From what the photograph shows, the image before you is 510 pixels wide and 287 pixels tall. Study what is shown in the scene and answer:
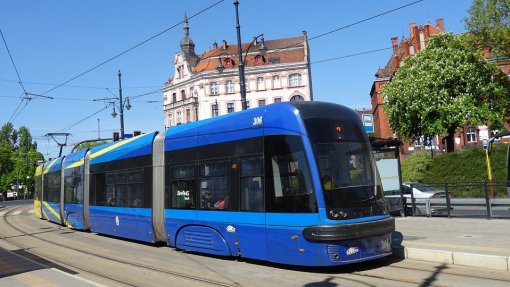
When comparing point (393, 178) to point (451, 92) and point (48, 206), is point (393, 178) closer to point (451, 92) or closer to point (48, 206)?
point (48, 206)

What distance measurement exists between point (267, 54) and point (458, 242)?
3059 inches

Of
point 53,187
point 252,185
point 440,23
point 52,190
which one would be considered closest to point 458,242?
point 252,185

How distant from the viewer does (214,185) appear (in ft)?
36.8

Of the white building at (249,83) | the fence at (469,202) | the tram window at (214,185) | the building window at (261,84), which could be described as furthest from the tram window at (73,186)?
the building window at (261,84)

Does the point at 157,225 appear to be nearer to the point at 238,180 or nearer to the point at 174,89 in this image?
the point at 238,180

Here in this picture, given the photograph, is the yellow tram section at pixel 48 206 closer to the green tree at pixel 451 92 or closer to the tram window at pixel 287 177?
the tram window at pixel 287 177

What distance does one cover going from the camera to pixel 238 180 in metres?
10.5

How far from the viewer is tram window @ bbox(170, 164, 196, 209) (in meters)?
12.0

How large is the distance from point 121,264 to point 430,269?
687 centimetres

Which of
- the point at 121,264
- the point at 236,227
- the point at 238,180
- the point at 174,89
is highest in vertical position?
the point at 174,89

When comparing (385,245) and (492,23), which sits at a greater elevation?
(492,23)

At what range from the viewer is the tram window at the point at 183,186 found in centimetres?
1202

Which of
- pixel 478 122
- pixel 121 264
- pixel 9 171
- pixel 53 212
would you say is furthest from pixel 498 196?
pixel 9 171

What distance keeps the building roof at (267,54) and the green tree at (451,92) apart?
40.2 metres
